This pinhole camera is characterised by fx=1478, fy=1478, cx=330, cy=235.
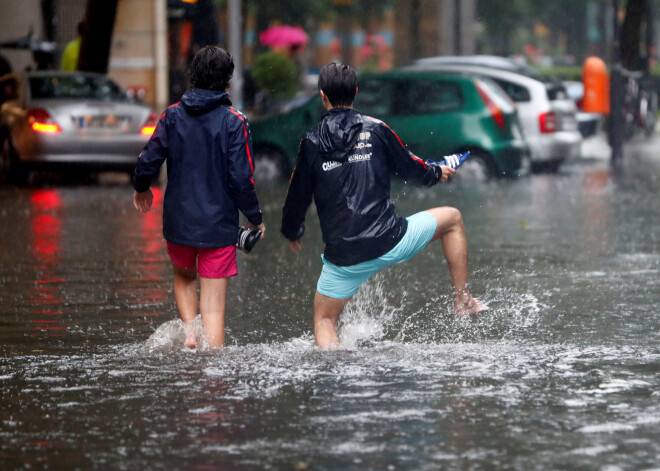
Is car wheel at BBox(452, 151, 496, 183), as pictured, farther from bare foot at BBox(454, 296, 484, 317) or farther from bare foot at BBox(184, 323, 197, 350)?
bare foot at BBox(184, 323, 197, 350)

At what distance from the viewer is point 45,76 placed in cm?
1956

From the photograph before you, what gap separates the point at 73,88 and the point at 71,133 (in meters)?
1.38

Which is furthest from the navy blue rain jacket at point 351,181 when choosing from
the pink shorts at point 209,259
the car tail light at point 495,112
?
the car tail light at point 495,112

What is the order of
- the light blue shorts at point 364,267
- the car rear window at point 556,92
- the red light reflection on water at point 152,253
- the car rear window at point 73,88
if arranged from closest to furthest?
the light blue shorts at point 364,267
the red light reflection on water at point 152,253
the car rear window at point 73,88
the car rear window at point 556,92

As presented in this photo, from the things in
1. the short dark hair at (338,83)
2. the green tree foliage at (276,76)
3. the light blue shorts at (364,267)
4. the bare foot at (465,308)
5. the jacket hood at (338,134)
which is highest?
the short dark hair at (338,83)

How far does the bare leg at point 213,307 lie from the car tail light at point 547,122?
13.2 m

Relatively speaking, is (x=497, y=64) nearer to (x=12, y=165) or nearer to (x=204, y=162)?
(x=12, y=165)

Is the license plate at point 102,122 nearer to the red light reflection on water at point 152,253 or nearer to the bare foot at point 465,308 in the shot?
the red light reflection on water at point 152,253

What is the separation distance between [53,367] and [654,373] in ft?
8.83

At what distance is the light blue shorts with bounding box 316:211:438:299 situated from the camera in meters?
6.79

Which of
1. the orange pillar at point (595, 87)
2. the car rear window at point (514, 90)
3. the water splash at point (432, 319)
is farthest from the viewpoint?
the orange pillar at point (595, 87)

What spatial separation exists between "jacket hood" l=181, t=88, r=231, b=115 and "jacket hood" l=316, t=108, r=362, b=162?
0.49 metres

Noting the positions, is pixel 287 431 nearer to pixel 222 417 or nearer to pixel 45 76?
pixel 222 417

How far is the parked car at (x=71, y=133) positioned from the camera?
18250 mm
